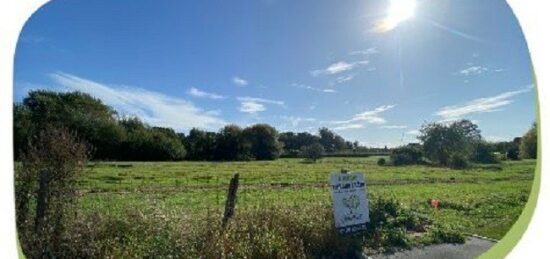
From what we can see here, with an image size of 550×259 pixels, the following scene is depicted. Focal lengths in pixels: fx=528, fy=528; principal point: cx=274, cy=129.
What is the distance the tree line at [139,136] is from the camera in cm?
551

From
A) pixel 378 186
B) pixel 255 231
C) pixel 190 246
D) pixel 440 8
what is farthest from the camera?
pixel 378 186

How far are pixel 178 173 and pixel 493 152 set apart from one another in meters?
3.70

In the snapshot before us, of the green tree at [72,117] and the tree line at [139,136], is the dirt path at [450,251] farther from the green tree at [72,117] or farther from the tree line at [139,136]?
the green tree at [72,117]

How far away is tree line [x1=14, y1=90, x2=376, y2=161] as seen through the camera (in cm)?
551

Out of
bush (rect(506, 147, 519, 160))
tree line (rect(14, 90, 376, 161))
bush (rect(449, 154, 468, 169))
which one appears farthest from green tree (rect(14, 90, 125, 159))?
bush (rect(506, 147, 519, 160))

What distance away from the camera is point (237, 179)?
238 inches

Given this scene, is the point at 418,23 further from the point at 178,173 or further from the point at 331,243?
the point at 178,173

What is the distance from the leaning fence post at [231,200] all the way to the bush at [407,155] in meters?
1.84

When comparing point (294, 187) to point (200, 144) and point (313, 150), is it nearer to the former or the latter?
point (313, 150)

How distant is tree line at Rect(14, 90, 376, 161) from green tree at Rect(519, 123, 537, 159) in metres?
1.74

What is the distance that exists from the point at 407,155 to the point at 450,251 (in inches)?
51.0

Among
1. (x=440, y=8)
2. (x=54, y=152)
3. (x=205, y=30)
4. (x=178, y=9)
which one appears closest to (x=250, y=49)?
(x=205, y=30)

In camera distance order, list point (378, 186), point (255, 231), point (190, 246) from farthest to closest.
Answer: point (378, 186)
point (255, 231)
point (190, 246)

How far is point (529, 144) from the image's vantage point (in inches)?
228
